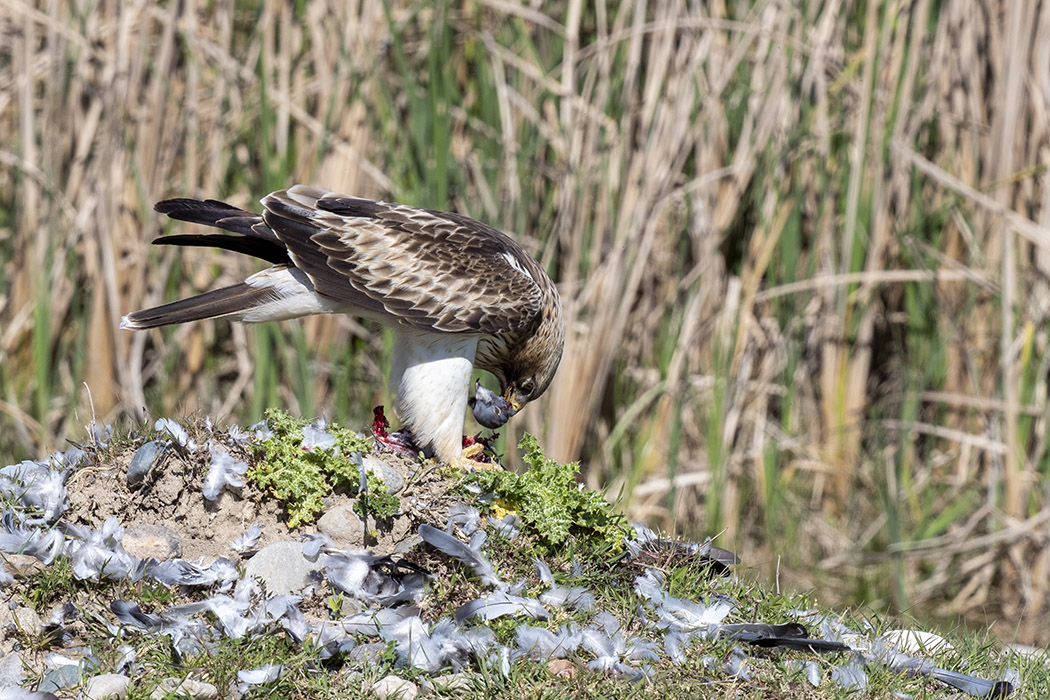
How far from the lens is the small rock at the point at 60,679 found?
2.67m

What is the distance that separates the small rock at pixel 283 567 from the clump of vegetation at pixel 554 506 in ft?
1.96

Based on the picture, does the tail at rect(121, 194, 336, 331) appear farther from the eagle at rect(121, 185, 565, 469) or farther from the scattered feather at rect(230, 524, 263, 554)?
the scattered feather at rect(230, 524, 263, 554)

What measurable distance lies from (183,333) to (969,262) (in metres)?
4.54

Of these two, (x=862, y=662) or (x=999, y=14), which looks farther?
(x=999, y=14)

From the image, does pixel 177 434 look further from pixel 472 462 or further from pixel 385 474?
pixel 472 462

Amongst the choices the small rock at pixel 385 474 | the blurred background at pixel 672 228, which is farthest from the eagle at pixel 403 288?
the blurred background at pixel 672 228

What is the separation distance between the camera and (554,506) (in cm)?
334

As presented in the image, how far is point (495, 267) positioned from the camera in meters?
4.18

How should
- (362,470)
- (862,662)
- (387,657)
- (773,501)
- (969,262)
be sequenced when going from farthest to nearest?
(969,262)
(773,501)
(362,470)
(862,662)
(387,657)

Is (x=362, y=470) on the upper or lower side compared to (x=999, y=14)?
lower

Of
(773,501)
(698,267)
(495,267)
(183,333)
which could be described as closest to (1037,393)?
(773,501)

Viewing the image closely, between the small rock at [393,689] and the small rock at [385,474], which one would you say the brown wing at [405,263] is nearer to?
the small rock at [385,474]

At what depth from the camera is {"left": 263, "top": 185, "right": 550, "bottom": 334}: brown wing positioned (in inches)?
157

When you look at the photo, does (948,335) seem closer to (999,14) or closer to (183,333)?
(999,14)
